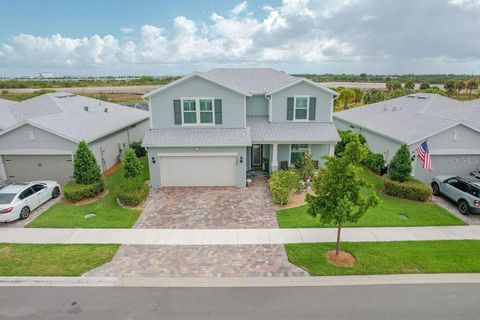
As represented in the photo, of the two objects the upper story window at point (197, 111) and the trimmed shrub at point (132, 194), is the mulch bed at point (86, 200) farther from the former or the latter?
the upper story window at point (197, 111)

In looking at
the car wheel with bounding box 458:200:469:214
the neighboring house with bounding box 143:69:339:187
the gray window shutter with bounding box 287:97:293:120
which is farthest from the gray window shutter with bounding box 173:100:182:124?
the car wheel with bounding box 458:200:469:214

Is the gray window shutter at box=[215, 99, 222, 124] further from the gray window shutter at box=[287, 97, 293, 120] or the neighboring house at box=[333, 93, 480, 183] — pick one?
the neighboring house at box=[333, 93, 480, 183]

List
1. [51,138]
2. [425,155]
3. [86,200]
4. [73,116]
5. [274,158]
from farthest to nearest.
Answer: [73,116] < [274,158] < [51,138] < [425,155] < [86,200]

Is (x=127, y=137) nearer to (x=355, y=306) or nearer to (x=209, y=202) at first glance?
(x=209, y=202)

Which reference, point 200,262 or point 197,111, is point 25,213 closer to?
point 200,262

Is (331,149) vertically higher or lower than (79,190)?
higher

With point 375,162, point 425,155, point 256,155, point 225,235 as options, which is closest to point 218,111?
point 256,155
